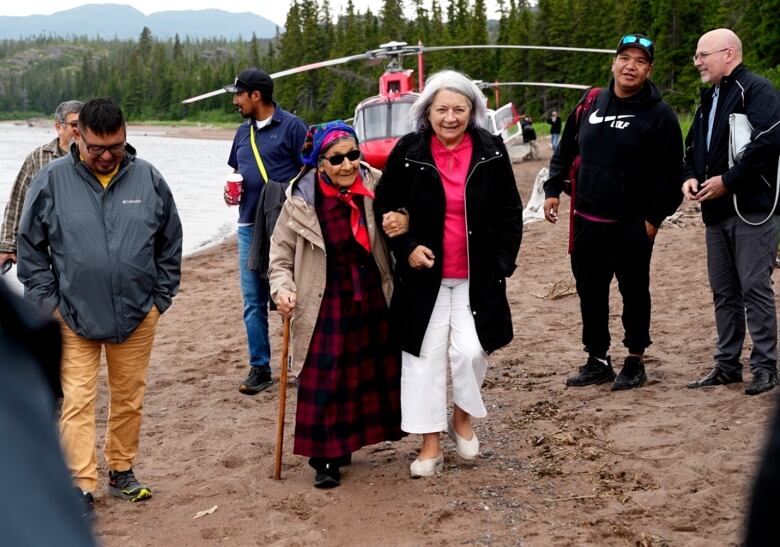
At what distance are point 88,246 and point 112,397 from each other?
2.86ft

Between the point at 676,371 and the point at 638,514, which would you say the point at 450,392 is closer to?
the point at 676,371

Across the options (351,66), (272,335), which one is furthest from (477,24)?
(272,335)

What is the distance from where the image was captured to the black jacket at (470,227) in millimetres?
5008

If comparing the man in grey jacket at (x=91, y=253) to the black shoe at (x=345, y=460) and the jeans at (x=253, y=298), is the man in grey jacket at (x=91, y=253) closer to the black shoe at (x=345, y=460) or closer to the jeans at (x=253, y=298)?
the black shoe at (x=345, y=460)

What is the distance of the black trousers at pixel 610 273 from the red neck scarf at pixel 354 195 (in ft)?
5.80

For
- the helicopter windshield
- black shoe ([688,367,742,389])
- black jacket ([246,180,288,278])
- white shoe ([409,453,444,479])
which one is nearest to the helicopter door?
the helicopter windshield

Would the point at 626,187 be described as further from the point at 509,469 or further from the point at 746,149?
the point at 509,469

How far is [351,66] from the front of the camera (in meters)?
87.2

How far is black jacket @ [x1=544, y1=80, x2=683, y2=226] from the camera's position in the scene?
595 centimetres

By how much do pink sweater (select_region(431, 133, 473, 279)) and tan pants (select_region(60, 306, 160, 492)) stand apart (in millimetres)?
1555

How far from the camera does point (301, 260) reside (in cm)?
507

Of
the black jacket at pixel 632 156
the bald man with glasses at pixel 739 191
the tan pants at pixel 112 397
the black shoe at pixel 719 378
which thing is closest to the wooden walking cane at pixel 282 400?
the tan pants at pixel 112 397

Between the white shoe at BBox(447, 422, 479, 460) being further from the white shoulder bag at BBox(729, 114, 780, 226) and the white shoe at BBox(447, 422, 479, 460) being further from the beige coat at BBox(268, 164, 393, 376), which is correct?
the white shoulder bag at BBox(729, 114, 780, 226)

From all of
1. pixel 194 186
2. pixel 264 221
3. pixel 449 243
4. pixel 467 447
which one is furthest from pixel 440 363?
pixel 194 186
